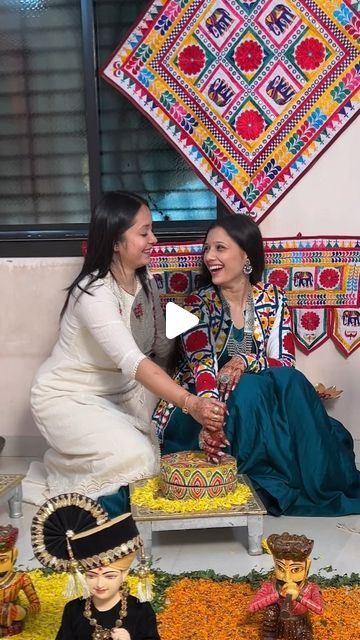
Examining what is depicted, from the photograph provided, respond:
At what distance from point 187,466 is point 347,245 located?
4.78ft

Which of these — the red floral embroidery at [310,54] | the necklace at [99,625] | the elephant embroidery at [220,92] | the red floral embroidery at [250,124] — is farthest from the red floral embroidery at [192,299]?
the necklace at [99,625]

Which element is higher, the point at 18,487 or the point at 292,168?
the point at 292,168

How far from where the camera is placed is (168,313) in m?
3.38

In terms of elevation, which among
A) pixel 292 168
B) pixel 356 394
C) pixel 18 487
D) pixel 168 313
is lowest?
pixel 18 487

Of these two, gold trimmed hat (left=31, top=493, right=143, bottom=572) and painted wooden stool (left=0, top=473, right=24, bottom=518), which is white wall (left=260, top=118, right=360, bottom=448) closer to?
painted wooden stool (left=0, top=473, right=24, bottom=518)

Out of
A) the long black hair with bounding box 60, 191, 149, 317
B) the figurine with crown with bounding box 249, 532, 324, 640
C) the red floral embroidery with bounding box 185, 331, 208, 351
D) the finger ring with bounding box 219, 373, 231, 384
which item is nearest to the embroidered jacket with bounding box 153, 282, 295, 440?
the red floral embroidery with bounding box 185, 331, 208, 351

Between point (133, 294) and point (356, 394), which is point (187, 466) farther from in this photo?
point (356, 394)

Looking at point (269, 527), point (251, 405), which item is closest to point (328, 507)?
point (269, 527)

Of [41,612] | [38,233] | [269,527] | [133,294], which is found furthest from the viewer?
[38,233]

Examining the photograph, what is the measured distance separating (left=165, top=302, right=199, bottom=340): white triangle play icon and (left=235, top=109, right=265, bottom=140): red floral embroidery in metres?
0.89

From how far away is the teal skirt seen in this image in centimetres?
305

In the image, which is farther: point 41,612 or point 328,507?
point 328,507

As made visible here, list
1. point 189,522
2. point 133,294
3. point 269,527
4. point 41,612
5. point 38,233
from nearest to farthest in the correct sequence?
point 41,612 < point 189,522 < point 269,527 < point 133,294 < point 38,233

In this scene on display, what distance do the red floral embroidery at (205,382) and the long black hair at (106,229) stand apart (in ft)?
1.82
